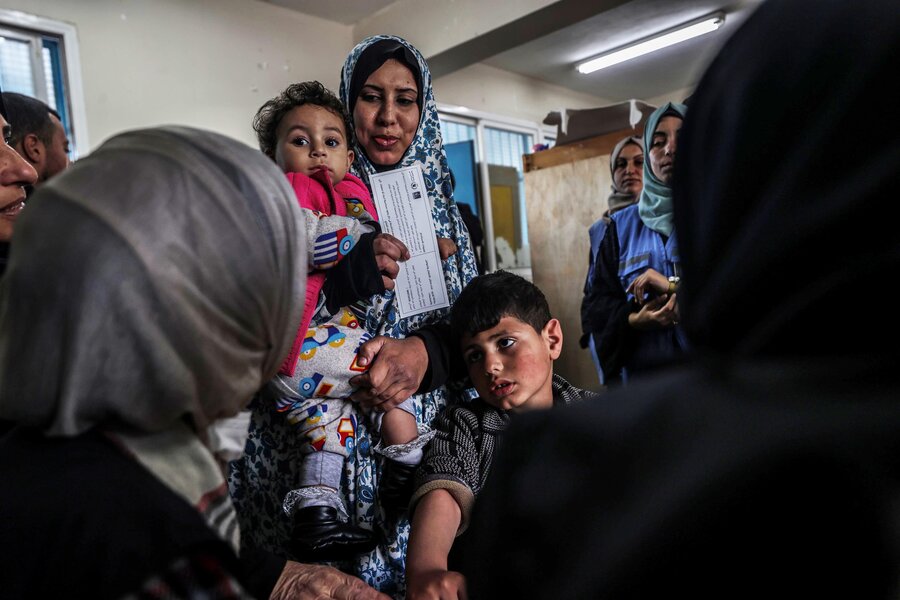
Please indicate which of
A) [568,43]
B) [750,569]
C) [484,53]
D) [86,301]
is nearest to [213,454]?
[86,301]

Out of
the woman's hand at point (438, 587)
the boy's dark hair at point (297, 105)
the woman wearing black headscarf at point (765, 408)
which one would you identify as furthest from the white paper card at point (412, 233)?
the woman wearing black headscarf at point (765, 408)

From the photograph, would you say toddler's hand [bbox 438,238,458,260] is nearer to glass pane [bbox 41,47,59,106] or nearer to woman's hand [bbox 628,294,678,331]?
woman's hand [bbox 628,294,678,331]

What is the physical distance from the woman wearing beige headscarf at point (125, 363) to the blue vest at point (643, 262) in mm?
2019

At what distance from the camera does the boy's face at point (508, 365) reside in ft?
5.12

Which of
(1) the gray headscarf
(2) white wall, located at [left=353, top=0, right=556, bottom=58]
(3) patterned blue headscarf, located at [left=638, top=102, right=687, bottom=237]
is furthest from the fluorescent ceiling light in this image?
(1) the gray headscarf

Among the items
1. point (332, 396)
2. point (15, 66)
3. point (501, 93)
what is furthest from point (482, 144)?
point (332, 396)

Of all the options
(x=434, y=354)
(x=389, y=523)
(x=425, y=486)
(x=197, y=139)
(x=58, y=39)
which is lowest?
(x=389, y=523)

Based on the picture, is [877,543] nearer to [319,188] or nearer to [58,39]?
[319,188]

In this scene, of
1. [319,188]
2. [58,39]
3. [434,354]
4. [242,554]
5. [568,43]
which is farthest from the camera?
[568,43]

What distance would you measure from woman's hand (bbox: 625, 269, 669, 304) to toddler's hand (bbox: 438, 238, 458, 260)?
3.75 feet

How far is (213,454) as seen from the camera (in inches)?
27.9

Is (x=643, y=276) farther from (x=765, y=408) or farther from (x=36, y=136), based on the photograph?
(x=36, y=136)

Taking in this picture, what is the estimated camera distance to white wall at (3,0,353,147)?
4.05 metres

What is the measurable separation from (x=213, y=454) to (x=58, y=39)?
4.35 meters
